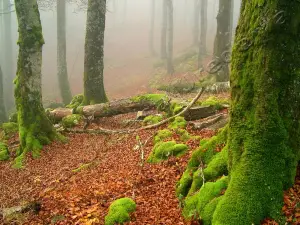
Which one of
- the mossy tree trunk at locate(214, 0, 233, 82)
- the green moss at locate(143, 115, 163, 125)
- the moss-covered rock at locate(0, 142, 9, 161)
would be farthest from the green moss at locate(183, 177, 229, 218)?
the mossy tree trunk at locate(214, 0, 233, 82)

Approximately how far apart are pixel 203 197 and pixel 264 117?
61.7 inches

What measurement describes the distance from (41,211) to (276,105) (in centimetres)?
499

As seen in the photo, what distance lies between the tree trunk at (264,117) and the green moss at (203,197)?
21 cm

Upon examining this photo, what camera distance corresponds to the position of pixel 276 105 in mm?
4215

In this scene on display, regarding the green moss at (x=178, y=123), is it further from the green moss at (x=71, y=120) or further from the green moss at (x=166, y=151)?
the green moss at (x=71, y=120)

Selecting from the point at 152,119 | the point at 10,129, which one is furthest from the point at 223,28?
the point at 10,129

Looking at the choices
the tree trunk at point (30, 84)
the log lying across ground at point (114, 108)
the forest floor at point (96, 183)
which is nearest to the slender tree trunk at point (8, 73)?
the log lying across ground at point (114, 108)

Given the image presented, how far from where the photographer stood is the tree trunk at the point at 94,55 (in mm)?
13898

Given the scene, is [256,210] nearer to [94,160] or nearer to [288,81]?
[288,81]

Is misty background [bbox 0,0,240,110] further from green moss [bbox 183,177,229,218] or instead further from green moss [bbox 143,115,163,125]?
green moss [bbox 183,177,229,218]

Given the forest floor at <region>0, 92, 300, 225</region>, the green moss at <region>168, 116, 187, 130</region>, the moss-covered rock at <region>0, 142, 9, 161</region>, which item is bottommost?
the moss-covered rock at <region>0, 142, 9, 161</region>

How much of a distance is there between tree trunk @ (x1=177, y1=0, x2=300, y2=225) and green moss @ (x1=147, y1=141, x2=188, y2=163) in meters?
2.98

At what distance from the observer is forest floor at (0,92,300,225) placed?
5598mm

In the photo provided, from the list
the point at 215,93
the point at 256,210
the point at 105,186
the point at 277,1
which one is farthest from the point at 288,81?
the point at 215,93
